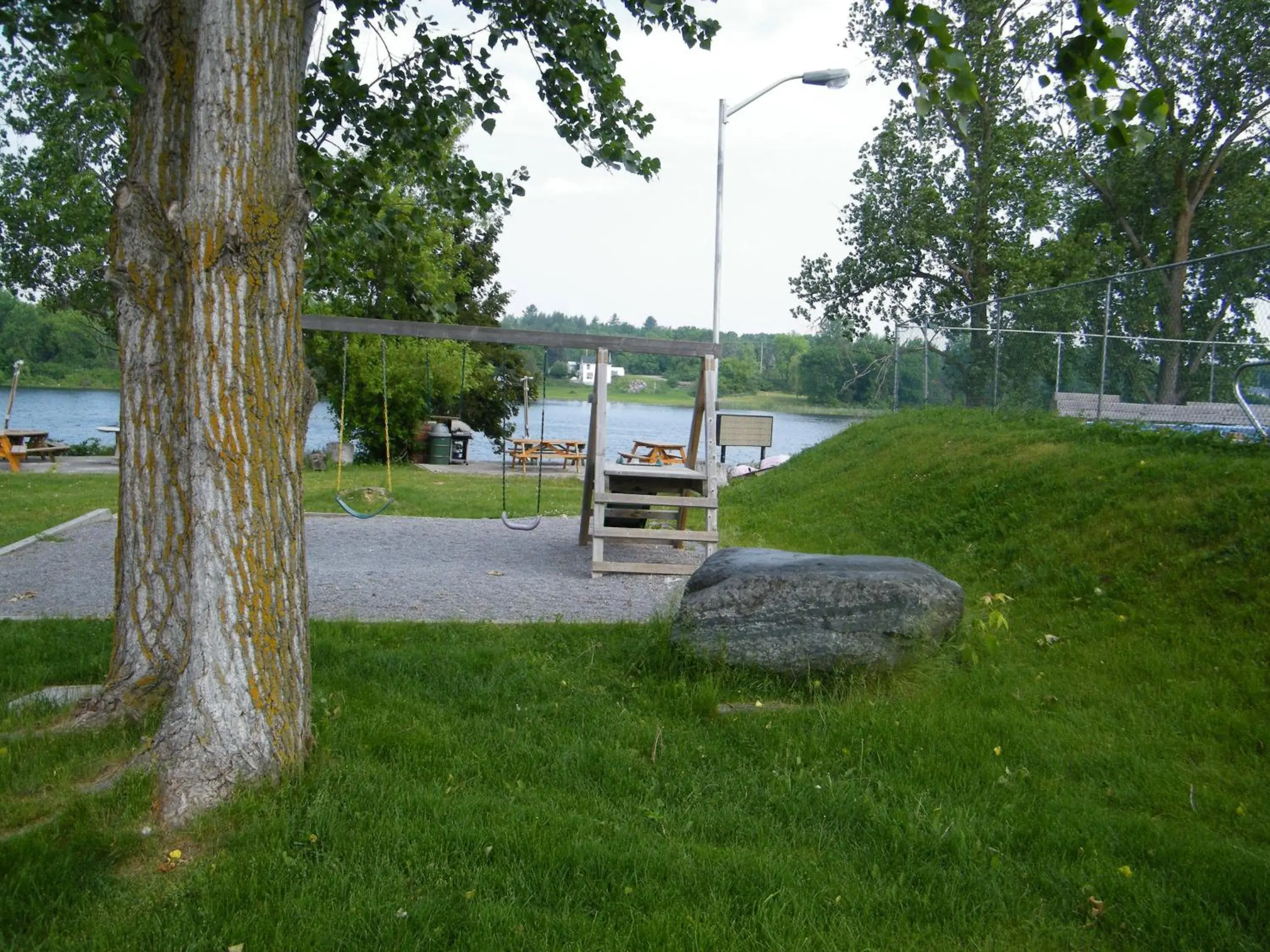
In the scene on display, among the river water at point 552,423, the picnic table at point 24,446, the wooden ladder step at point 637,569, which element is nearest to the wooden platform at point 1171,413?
the wooden ladder step at point 637,569

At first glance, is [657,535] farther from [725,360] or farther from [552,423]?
[552,423]

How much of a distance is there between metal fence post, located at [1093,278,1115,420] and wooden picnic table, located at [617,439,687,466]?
299 inches

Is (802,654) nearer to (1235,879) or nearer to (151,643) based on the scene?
(1235,879)

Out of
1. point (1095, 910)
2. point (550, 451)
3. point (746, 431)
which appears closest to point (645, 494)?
point (1095, 910)

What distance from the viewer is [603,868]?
126 inches

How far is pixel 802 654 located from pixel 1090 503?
152 inches

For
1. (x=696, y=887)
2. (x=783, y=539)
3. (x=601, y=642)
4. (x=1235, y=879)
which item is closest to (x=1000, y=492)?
(x=783, y=539)

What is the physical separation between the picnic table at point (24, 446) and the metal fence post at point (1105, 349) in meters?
18.9

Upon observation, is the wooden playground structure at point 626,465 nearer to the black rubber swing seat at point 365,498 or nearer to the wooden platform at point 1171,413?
the black rubber swing seat at point 365,498

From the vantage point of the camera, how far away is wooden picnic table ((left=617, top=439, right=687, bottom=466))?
59.9ft

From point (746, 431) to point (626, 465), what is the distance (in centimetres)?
1422

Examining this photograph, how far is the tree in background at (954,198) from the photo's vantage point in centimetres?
2136

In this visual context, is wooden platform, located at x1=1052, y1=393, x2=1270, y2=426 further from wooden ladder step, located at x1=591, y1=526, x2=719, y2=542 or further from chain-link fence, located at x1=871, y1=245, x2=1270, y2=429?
wooden ladder step, located at x1=591, y1=526, x2=719, y2=542

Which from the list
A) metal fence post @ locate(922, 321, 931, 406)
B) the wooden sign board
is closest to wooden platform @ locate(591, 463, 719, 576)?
metal fence post @ locate(922, 321, 931, 406)
